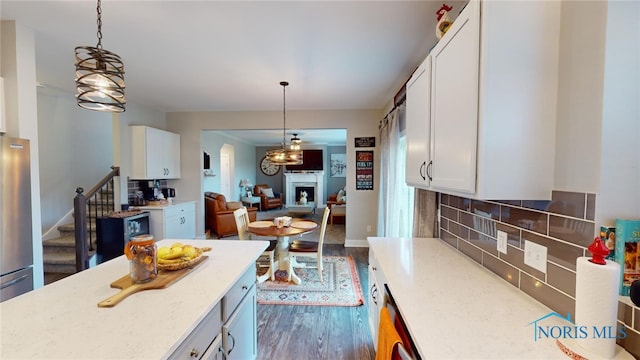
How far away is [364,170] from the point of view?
15.7 feet

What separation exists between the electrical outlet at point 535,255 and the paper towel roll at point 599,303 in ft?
0.95

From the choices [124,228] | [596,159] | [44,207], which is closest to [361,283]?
[596,159]

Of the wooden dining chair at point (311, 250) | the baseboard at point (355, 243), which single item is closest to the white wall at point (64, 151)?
the wooden dining chair at point (311, 250)

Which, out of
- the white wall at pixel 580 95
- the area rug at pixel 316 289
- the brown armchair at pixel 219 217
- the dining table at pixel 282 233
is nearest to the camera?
the white wall at pixel 580 95

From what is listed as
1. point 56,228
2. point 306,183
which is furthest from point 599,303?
point 306,183

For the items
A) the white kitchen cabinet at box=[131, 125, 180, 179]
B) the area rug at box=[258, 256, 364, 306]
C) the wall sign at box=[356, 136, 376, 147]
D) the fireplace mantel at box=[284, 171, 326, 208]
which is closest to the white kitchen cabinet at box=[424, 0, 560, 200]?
the area rug at box=[258, 256, 364, 306]

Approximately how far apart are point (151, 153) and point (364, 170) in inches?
144

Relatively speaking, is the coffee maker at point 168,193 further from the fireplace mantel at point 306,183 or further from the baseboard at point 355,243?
the fireplace mantel at point 306,183

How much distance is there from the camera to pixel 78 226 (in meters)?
3.07

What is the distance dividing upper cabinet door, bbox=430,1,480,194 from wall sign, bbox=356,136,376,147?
3.26 meters

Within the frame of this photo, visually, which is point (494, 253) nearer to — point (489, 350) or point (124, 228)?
point (489, 350)

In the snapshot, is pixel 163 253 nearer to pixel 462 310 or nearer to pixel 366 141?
pixel 462 310

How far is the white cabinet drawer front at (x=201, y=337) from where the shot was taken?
0.94 m

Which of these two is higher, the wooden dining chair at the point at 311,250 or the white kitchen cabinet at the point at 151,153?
the white kitchen cabinet at the point at 151,153
